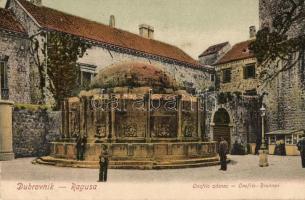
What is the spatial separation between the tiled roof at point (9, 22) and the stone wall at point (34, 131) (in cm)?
232

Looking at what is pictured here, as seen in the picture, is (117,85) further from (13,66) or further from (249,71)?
(249,71)

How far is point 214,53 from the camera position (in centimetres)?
908

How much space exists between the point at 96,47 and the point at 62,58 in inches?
27.5

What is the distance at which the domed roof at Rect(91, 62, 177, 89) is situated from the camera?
907cm

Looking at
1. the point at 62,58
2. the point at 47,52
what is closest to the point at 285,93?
the point at 62,58

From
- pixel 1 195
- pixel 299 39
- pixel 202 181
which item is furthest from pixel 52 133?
pixel 299 39

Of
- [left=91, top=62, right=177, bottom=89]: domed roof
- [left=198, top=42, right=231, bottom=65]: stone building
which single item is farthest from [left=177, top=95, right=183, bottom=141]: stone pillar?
[left=198, top=42, right=231, bottom=65]: stone building

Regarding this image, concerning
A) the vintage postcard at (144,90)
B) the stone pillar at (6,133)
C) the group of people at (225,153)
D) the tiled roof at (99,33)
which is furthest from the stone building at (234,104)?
Result: the stone pillar at (6,133)

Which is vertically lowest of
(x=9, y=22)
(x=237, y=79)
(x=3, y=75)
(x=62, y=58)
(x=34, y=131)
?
(x=34, y=131)

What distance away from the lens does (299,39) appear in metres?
8.32

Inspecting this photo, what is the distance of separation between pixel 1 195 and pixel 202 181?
3.04 metres

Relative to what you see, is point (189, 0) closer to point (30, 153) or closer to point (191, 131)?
point (191, 131)

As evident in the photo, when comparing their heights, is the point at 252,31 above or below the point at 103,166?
above

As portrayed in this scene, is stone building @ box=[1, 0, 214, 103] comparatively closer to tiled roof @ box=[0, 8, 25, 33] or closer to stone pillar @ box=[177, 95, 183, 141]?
tiled roof @ box=[0, 8, 25, 33]
